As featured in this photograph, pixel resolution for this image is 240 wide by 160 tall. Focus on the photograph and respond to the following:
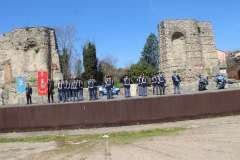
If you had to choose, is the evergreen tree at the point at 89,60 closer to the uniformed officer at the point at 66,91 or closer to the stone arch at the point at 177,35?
the stone arch at the point at 177,35

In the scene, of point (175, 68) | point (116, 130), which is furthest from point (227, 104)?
point (175, 68)

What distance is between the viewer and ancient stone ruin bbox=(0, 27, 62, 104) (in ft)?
139

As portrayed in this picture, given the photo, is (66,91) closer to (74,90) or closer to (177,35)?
(74,90)

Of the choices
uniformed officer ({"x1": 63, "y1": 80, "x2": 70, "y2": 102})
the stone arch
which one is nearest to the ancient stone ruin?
the stone arch

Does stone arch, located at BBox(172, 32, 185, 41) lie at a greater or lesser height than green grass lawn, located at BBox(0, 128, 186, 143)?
greater

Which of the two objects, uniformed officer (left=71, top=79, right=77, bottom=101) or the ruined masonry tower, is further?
the ruined masonry tower

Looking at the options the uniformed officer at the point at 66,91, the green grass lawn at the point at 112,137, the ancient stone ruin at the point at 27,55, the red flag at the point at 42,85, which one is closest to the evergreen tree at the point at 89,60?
the ancient stone ruin at the point at 27,55

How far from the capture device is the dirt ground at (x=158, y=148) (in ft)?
40.4

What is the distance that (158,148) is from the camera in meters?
13.6

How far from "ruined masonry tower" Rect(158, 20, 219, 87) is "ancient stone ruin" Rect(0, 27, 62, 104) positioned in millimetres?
9353

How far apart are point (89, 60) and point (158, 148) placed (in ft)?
178

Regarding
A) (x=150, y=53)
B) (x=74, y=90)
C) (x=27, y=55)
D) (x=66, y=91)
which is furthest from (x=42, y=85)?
(x=150, y=53)

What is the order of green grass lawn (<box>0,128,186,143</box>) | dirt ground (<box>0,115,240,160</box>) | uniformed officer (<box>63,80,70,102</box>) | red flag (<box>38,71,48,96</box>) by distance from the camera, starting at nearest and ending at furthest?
dirt ground (<box>0,115,240,160</box>), green grass lawn (<box>0,128,186,143</box>), uniformed officer (<box>63,80,70,102</box>), red flag (<box>38,71,48,96</box>)

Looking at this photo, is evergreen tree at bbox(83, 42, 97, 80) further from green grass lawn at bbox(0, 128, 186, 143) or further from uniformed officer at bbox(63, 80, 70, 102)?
green grass lawn at bbox(0, 128, 186, 143)
